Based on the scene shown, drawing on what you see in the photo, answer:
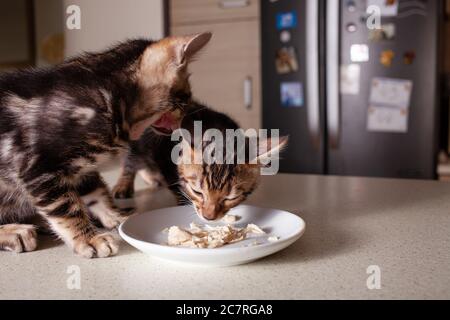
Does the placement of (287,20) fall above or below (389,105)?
above

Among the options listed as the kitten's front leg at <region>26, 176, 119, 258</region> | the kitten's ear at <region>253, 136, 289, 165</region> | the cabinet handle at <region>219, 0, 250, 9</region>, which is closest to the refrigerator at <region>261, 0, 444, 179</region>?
the cabinet handle at <region>219, 0, 250, 9</region>

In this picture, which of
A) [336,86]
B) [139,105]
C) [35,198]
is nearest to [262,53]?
[336,86]

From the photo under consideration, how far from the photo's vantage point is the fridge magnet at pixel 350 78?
2.83 meters

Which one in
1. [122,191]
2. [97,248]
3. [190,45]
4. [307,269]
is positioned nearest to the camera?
[307,269]

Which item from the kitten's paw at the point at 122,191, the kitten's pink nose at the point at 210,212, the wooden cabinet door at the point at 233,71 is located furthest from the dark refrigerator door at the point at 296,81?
the kitten's pink nose at the point at 210,212

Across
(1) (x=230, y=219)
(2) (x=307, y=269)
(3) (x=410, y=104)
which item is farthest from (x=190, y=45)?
(3) (x=410, y=104)

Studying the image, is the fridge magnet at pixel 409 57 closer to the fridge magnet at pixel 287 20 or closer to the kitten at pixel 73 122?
the fridge magnet at pixel 287 20

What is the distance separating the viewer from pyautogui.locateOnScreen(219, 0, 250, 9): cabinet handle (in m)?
3.09

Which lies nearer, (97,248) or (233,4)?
(97,248)

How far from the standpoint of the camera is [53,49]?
3.73 m

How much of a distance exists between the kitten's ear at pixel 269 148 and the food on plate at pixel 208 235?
0.63 feet

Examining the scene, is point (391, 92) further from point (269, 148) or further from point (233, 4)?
point (269, 148)

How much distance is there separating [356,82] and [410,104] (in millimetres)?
334

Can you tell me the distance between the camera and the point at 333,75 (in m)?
2.85
